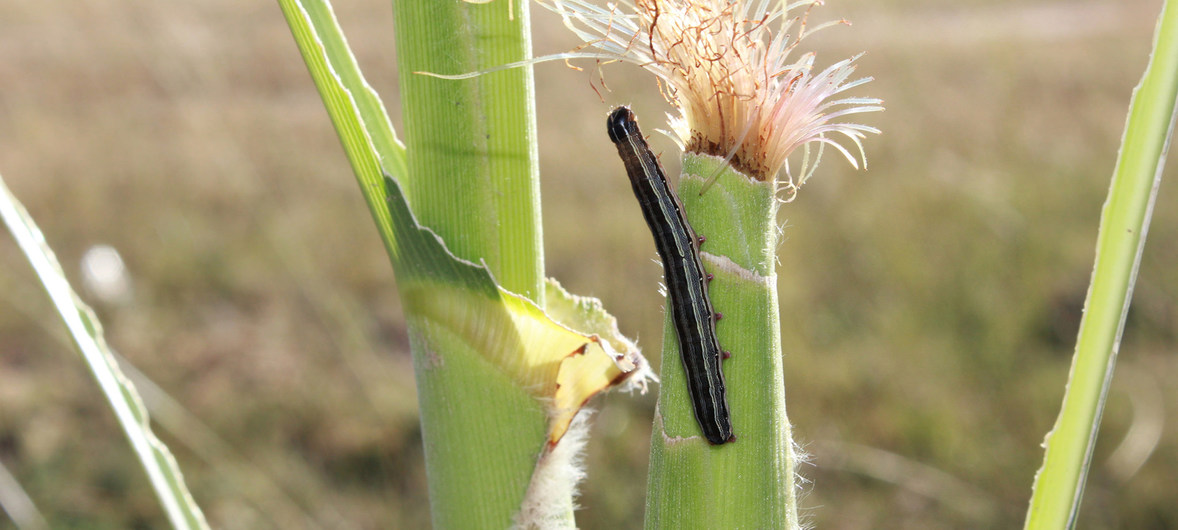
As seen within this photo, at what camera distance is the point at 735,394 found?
477 mm

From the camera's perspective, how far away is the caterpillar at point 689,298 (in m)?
0.46

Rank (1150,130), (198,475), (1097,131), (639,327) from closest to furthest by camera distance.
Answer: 1. (1150,130)
2. (198,475)
3. (639,327)
4. (1097,131)

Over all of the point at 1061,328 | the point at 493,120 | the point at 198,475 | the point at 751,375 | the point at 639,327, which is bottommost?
the point at 198,475

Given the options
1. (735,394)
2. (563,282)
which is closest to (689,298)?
(735,394)

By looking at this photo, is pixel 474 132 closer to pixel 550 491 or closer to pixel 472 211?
pixel 472 211

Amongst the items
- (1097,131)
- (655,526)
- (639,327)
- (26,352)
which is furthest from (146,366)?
(1097,131)

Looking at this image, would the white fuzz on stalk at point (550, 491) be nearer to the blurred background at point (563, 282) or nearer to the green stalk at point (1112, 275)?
the green stalk at point (1112, 275)

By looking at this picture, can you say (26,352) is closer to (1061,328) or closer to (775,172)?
(775,172)

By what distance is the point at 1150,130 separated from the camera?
0.33 metres

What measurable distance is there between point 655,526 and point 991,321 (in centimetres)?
417

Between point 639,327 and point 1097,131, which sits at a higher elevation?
point 1097,131

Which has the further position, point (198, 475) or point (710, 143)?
point (198, 475)

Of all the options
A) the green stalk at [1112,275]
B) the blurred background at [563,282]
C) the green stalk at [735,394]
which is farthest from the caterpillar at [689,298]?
the blurred background at [563,282]

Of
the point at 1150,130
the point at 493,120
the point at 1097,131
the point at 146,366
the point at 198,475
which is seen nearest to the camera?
the point at 1150,130
